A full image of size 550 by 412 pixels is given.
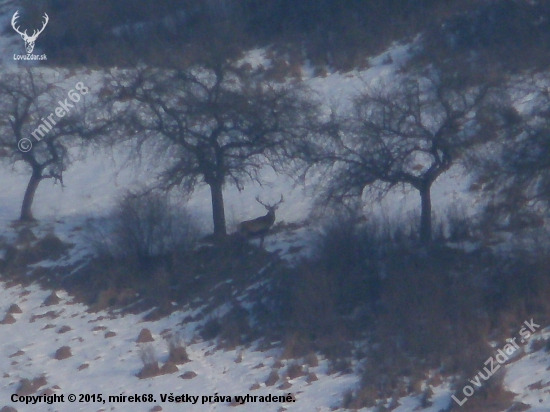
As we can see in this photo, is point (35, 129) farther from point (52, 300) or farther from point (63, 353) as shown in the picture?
point (63, 353)

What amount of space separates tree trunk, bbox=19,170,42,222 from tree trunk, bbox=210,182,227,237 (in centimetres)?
717

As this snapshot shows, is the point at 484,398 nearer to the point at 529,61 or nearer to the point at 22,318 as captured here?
the point at 22,318

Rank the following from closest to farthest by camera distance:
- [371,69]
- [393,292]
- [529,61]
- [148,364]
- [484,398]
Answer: [484,398] < [148,364] < [393,292] < [529,61] < [371,69]

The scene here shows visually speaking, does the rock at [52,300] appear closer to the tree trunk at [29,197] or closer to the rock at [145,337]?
the rock at [145,337]

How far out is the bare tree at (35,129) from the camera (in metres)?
27.4

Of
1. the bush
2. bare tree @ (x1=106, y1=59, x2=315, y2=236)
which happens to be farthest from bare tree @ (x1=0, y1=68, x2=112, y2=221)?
the bush

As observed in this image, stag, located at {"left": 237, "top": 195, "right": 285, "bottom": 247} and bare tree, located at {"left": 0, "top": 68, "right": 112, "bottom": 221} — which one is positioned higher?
bare tree, located at {"left": 0, "top": 68, "right": 112, "bottom": 221}

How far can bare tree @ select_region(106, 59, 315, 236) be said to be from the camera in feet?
78.8

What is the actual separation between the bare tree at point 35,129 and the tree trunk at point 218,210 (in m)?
5.14

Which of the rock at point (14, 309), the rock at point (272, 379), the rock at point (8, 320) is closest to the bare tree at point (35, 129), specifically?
the rock at point (14, 309)

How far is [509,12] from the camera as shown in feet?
118

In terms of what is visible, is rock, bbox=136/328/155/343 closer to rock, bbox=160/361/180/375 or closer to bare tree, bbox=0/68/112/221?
rock, bbox=160/361/180/375

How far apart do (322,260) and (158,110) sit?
7204 mm

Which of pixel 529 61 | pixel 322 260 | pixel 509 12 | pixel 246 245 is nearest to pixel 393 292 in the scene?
pixel 322 260
